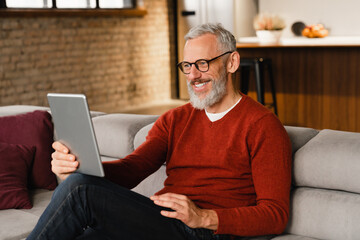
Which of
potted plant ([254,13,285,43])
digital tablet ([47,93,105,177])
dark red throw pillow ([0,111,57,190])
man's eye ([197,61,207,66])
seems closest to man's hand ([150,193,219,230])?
digital tablet ([47,93,105,177])

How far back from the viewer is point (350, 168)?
1.72 metres

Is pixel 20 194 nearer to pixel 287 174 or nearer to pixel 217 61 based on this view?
pixel 217 61

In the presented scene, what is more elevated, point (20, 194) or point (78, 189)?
point (78, 189)

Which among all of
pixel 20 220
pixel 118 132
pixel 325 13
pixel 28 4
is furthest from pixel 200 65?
pixel 325 13

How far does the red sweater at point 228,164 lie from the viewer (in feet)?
5.32

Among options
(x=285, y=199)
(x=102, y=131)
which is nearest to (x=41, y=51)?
(x=102, y=131)

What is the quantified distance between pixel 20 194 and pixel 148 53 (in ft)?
18.3

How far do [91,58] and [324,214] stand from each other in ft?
18.1

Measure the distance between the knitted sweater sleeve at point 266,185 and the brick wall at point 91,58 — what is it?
15.4 feet

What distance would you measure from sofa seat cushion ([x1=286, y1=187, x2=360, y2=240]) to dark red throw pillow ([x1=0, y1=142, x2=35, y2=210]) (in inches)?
49.4

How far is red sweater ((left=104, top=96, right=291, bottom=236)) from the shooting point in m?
1.62

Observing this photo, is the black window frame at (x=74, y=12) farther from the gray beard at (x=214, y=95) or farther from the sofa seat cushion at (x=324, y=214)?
the sofa seat cushion at (x=324, y=214)

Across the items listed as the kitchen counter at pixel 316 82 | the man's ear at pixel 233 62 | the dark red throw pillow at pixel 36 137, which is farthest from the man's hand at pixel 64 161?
the kitchen counter at pixel 316 82

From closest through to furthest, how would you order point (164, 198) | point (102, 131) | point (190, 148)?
point (164, 198) < point (190, 148) < point (102, 131)
